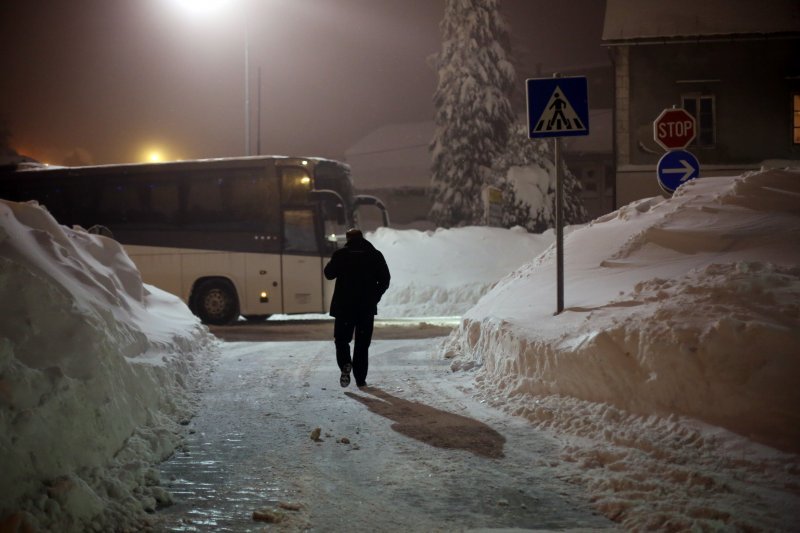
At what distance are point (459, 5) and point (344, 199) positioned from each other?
2562 centimetres

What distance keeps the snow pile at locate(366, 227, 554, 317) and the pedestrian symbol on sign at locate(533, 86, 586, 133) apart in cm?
1306

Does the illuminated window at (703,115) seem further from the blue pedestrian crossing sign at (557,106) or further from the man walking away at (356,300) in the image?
the man walking away at (356,300)

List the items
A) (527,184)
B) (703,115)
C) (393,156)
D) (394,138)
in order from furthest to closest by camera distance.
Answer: (394,138) < (393,156) < (527,184) < (703,115)

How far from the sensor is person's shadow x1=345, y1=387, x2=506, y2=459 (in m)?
6.68

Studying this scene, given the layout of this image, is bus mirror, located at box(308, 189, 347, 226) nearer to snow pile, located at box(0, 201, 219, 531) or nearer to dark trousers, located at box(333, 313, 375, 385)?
dark trousers, located at box(333, 313, 375, 385)

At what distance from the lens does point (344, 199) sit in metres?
19.9

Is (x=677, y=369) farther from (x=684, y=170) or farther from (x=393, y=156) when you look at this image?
(x=393, y=156)

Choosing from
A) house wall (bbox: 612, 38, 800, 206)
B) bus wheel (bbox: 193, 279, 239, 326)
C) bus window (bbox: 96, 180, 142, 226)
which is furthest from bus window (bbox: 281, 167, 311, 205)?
house wall (bbox: 612, 38, 800, 206)

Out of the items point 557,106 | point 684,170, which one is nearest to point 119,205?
point 684,170

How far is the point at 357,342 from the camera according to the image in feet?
31.0

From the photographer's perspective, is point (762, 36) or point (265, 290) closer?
point (265, 290)

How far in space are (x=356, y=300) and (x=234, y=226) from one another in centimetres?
1057

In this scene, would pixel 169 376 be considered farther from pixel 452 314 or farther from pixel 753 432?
pixel 452 314

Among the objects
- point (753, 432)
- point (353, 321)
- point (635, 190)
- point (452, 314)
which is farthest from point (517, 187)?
point (753, 432)
